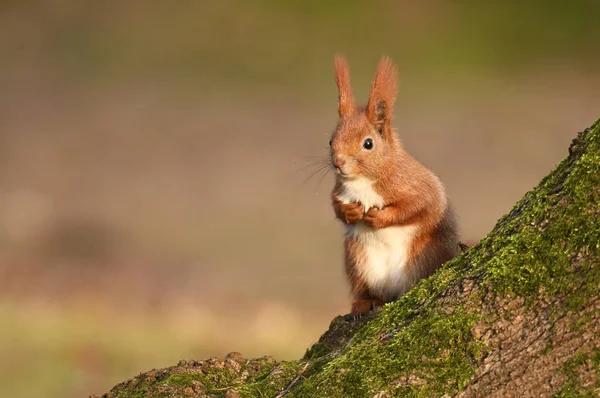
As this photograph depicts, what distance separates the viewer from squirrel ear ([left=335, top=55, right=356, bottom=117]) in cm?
436

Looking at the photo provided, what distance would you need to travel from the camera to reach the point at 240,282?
29.0 ft

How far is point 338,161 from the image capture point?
424 centimetres

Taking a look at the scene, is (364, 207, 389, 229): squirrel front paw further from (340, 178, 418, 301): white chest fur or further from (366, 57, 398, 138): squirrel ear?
(366, 57, 398, 138): squirrel ear

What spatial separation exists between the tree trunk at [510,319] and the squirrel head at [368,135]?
126cm

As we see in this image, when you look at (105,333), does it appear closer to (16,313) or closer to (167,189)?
(16,313)

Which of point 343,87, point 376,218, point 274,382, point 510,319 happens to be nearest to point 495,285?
point 510,319

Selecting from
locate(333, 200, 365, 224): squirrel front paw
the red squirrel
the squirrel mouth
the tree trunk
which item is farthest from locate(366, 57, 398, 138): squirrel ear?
the tree trunk

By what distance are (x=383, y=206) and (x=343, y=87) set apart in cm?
58

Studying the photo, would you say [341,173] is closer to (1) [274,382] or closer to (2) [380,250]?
(2) [380,250]

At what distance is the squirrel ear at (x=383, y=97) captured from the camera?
415cm

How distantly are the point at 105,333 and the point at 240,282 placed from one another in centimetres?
148

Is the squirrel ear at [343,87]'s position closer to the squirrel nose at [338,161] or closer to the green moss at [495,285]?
the squirrel nose at [338,161]

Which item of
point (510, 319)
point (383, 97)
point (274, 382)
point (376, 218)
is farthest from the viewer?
point (383, 97)

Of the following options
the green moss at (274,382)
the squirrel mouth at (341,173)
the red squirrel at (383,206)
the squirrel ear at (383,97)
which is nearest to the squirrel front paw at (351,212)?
the red squirrel at (383,206)
